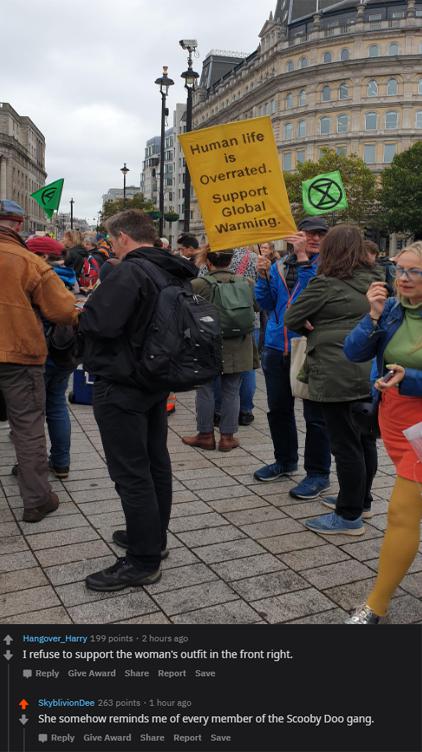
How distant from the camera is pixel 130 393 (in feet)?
10.9

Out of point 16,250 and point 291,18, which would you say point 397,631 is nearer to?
point 16,250

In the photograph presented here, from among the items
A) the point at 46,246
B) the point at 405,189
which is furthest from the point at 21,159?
the point at 46,246

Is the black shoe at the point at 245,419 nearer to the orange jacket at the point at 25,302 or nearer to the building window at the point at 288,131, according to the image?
the orange jacket at the point at 25,302

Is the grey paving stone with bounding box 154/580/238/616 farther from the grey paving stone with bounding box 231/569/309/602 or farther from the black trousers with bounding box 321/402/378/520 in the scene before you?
the black trousers with bounding box 321/402/378/520

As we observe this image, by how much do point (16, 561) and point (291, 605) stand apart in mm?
1573

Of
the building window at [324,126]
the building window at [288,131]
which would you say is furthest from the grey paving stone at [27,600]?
the building window at [288,131]

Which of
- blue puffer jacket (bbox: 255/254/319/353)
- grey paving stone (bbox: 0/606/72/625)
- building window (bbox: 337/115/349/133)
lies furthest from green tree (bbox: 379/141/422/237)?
grey paving stone (bbox: 0/606/72/625)

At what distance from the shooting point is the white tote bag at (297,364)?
4566mm

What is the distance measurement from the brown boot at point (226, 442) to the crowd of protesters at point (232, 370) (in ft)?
0.04

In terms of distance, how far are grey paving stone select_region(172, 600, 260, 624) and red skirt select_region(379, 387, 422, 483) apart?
1015 mm

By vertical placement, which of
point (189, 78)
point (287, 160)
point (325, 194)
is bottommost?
point (325, 194)

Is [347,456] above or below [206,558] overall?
above

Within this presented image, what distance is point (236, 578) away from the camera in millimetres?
3629

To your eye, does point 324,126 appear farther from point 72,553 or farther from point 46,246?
point 72,553
